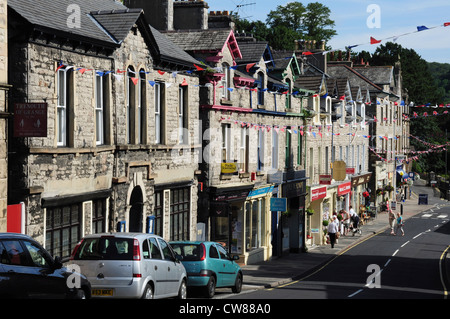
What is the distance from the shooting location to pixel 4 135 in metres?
18.5

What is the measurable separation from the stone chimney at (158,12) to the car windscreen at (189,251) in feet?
46.7

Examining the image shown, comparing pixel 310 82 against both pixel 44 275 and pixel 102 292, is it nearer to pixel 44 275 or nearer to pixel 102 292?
pixel 102 292

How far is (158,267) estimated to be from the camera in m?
17.5

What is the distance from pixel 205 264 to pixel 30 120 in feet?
20.4

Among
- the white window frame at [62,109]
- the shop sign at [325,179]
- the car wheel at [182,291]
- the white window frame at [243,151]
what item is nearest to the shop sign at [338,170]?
the shop sign at [325,179]

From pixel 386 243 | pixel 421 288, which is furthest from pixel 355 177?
pixel 421 288

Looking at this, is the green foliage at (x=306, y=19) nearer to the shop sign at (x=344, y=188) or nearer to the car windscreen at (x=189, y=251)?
the shop sign at (x=344, y=188)

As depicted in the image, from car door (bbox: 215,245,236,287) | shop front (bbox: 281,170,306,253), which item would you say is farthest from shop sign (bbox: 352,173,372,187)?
car door (bbox: 215,245,236,287)

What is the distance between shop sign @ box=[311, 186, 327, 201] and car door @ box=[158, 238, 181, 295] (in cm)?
2850

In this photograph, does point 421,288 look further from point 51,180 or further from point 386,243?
point 386,243

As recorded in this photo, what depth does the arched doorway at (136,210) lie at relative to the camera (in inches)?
1011

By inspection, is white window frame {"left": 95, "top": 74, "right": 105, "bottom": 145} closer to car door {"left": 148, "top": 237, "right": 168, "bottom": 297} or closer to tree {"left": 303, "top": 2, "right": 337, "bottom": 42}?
car door {"left": 148, "top": 237, "right": 168, "bottom": 297}

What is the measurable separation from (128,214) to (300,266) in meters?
13.4

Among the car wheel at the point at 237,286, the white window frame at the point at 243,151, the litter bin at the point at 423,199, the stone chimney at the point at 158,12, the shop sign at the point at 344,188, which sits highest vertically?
the stone chimney at the point at 158,12
